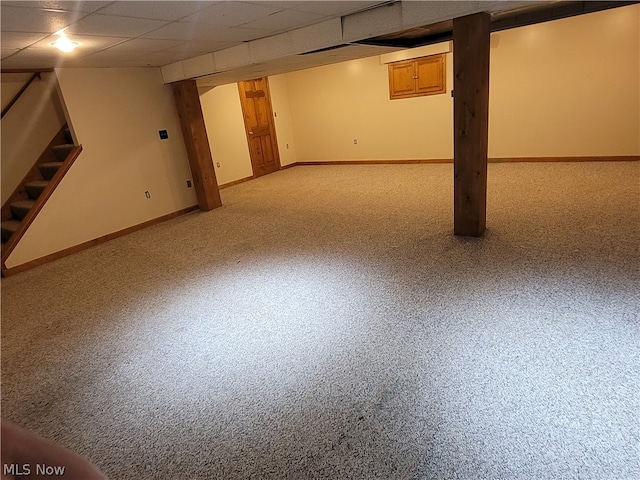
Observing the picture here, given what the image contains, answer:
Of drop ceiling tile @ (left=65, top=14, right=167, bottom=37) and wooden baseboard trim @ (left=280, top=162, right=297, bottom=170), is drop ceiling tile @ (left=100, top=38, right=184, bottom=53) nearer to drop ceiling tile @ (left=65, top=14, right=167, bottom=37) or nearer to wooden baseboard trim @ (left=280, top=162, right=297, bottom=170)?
drop ceiling tile @ (left=65, top=14, right=167, bottom=37)

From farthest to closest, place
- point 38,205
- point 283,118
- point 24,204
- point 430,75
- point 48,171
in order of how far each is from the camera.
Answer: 1. point 283,118
2. point 430,75
3. point 48,171
4. point 24,204
5. point 38,205

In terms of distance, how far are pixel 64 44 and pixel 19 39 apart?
37 centimetres

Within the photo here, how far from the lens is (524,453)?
1.52 m

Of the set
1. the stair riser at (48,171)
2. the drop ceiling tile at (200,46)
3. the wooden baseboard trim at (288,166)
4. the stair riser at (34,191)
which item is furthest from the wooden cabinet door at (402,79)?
the stair riser at (34,191)

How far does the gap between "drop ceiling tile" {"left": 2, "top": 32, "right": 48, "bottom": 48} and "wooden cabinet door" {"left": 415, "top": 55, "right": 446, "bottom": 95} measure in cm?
610

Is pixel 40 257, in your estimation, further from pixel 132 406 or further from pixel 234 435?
pixel 234 435

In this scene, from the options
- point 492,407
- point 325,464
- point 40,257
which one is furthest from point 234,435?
point 40,257

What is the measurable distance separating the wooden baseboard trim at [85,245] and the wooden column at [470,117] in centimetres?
425

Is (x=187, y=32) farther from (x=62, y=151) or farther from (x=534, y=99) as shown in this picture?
(x=534, y=99)

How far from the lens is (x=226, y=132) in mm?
7395

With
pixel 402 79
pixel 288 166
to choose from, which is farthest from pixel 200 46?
pixel 288 166

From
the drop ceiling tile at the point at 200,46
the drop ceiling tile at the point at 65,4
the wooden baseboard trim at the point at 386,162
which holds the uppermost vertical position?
the drop ceiling tile at the point at 200,46

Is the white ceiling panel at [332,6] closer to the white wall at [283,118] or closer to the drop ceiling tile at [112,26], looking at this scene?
the drop ceiling tile at [112,26]

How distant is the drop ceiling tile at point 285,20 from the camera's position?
3.11 m
